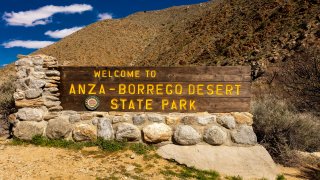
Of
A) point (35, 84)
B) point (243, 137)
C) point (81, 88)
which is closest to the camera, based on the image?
point (243, 137)

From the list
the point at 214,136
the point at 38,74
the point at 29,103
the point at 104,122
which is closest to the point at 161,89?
the point at 104,122

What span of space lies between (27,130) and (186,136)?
353cm

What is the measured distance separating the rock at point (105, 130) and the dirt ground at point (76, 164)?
→ 1.13 feet

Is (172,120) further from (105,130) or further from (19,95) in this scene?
(19,95)

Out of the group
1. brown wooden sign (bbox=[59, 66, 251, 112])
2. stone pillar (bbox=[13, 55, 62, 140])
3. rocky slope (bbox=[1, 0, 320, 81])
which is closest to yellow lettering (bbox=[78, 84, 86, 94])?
brown wooden sign (bbox=[59, 66, 251, 112])

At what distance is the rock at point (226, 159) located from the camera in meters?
7.44

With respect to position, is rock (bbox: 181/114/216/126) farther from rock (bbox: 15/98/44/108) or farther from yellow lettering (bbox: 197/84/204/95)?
rock (bbox: 15/98/44/108)

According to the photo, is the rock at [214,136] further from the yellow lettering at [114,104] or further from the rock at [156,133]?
the yellow lettering at [114,104]

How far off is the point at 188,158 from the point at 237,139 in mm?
1196

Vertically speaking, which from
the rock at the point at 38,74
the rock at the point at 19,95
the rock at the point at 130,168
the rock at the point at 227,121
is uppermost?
→ the rock at the point at 38,74

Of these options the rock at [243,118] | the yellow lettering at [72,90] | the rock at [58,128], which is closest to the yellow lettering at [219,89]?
the rock at [243,118]

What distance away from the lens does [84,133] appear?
779 centimetres

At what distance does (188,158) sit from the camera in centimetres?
747

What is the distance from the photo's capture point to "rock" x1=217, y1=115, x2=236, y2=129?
7.83 m
